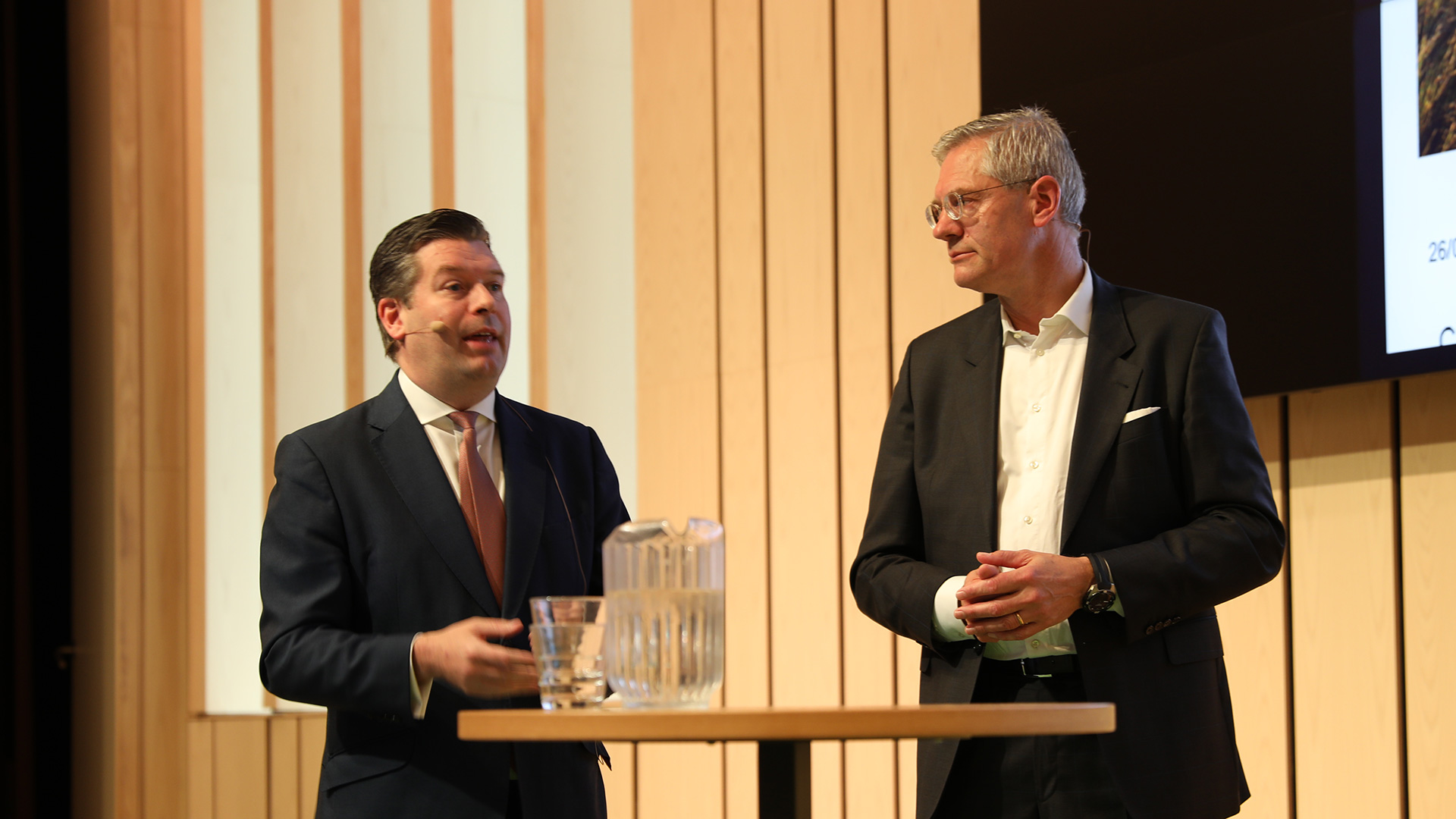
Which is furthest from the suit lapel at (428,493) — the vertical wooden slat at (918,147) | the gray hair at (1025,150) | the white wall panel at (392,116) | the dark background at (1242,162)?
the white wall panel at (392,116)

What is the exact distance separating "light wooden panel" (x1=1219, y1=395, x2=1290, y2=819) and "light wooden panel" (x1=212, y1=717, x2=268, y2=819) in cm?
370

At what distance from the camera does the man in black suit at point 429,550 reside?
2002mm

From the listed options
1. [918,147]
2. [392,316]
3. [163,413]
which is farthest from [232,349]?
[392,316]

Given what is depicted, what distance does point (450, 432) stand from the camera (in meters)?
2.30

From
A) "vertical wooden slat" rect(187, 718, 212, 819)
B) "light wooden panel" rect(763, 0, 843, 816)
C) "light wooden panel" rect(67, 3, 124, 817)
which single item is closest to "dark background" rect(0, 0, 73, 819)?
"light wooden panel" rect(67, 3, 124, 817)

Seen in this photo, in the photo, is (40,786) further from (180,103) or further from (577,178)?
(577,178)

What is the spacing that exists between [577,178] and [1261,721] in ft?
9.66

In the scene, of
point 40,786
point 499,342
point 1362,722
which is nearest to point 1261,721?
point 1362,722

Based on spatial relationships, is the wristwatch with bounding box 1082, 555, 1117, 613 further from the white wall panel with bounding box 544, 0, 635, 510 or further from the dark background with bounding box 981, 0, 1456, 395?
the white wall panel with bounding box 544, 0, 635, 510

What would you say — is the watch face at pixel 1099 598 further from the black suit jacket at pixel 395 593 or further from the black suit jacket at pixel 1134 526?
the black suit jacket at pixel 395 593

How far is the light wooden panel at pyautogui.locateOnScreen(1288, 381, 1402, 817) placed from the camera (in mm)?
2742

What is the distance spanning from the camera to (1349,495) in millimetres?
2830

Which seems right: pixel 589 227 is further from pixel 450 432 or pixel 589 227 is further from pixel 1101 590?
pixel 1101 590

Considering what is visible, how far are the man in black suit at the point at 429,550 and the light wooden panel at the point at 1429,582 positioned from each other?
5.06ft
